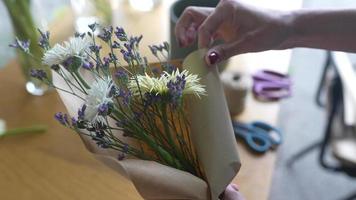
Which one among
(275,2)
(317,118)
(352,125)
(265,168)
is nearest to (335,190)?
(317,118)

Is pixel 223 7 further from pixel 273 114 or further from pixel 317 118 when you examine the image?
pixel 317 118

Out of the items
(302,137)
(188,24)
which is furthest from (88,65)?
(302,137)

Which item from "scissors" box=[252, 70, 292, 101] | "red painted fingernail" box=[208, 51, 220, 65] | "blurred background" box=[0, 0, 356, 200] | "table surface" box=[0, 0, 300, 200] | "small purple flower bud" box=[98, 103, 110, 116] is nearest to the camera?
"small purple flower bud" box=[98, 103, 110, 116]

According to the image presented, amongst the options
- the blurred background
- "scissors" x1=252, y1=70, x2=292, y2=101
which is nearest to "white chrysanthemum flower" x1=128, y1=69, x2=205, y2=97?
"scissors" x1=252, y1=70, x2=292, y2=101

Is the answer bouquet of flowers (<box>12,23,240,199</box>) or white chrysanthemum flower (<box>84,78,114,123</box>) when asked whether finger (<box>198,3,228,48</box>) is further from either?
white chrysanthemum flower (<box>84,78,114,123</box>)

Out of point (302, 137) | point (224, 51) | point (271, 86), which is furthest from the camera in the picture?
point (302, 137)

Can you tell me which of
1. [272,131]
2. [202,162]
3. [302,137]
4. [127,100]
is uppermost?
[127,100]

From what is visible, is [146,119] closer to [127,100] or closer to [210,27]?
[127,100]
